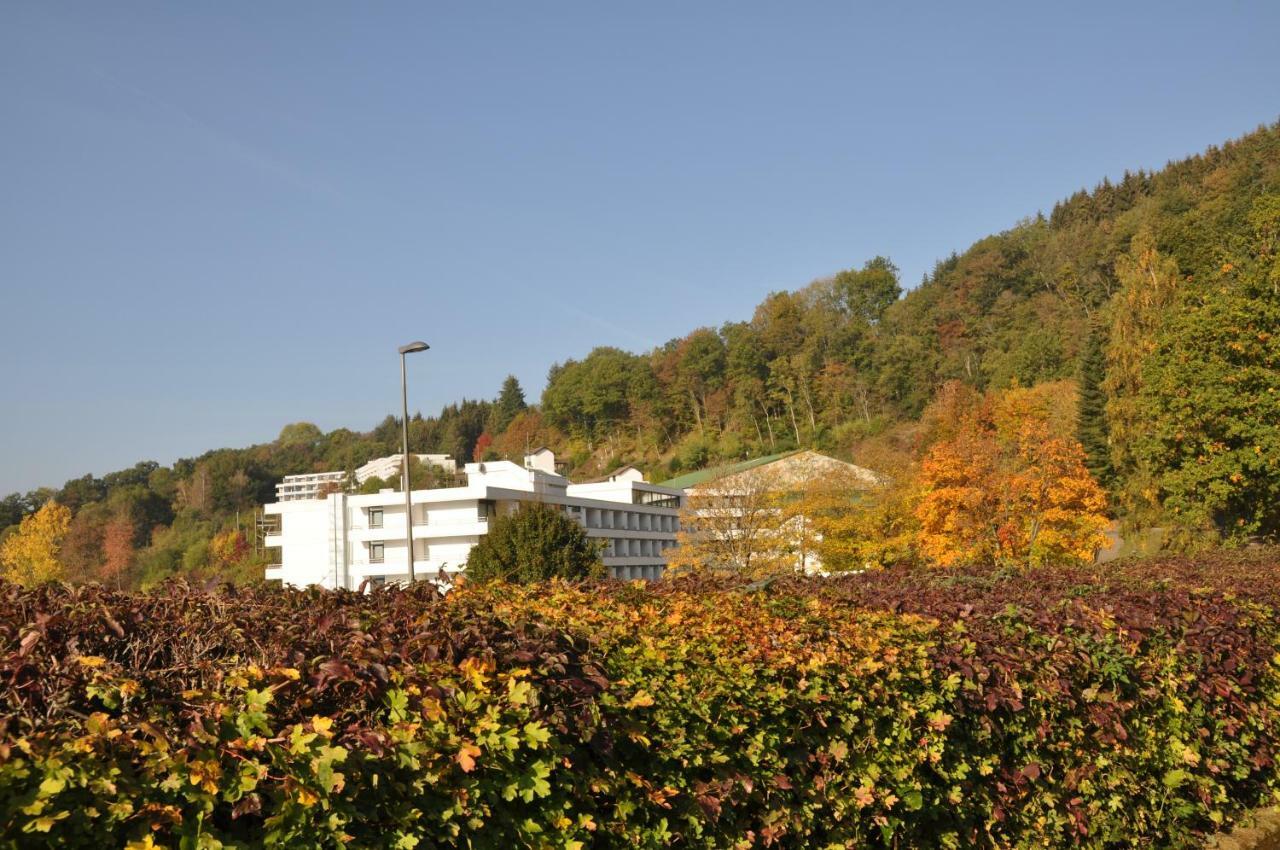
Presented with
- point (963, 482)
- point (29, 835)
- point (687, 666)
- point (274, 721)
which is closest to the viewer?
point (29, 835)

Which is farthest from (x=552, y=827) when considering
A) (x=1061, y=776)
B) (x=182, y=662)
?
(x=1061, y=776)

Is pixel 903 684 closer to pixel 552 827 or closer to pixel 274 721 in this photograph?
pixel 552 827

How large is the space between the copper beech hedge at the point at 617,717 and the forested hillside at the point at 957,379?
23.3 ft

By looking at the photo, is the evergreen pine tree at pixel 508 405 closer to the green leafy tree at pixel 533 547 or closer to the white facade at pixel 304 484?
the white facade at pixel 304 484

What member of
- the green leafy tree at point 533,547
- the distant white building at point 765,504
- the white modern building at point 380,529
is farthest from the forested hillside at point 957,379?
the green leafy tree at point 533,547

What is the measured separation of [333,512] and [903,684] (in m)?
59.0

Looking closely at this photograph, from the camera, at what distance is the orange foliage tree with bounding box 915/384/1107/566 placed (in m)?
→ 33.0

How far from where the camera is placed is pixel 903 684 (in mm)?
4250

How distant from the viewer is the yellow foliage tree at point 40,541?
307ft

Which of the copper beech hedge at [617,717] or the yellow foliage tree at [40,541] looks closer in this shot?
the copper beech hedge at [617,717]

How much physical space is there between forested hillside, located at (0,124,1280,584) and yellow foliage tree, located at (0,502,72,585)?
39 cm

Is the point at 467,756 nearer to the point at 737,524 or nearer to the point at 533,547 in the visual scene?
the point at 533,547

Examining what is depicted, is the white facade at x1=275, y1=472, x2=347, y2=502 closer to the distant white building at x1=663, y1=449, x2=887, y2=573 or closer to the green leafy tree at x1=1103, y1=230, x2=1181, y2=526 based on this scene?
the distant white building at x1=663, y1=449, x2=887, y2=573

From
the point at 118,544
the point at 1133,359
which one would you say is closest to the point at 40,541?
the point at 118,544
